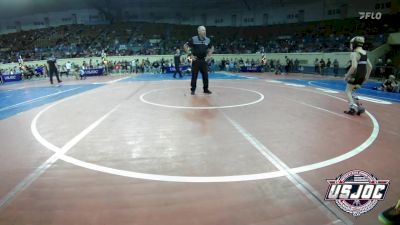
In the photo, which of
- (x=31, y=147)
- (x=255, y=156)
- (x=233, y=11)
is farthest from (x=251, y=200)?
(x=233, y=11)

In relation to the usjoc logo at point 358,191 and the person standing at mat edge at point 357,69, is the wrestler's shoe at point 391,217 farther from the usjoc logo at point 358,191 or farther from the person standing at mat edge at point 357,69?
the person standing at mat edge at point 357,69

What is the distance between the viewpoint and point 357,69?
7770mm

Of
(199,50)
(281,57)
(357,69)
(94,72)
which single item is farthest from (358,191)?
(281,57)

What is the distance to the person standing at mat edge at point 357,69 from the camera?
24.9ft

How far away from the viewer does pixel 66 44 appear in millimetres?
45406

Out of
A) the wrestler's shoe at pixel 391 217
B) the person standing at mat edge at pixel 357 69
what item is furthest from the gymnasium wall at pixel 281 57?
the wrestler's shoe at pixel 391 217

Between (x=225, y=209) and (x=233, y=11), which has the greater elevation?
(x=233, y=11)

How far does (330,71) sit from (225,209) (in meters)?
24.6

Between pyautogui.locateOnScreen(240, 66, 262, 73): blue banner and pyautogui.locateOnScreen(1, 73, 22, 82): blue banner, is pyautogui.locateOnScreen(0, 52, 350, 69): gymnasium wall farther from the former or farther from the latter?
pyautogui.locateOnScreen(1, 73, 22, 82): blue banner

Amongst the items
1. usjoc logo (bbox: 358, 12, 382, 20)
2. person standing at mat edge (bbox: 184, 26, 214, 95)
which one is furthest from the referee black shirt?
usjoc logo (bbox: 358, 12, 382, 20)

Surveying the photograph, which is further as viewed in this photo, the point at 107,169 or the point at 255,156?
the point at 255,156

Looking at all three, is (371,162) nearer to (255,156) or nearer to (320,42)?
(255,156)

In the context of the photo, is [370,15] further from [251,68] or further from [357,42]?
[357,42]

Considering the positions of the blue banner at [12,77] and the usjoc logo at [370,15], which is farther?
the usjoc logo at [370,15]
